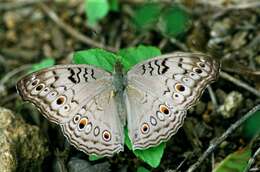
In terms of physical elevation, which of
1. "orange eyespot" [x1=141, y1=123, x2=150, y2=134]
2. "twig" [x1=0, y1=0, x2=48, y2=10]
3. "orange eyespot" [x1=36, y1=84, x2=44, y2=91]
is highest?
"orange eyespot" [x1=36, y1=84, x2=44, y2=91]

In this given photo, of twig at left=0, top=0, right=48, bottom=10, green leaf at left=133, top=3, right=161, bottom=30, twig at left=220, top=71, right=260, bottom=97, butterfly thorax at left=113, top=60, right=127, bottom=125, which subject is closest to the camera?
butterfly thorax at left=113, top=60, right=127, bottom=125

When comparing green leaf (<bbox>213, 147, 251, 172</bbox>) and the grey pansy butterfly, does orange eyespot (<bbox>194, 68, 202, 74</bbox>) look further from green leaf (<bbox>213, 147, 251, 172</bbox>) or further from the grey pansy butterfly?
green leaf (<bbox>213, 147, 251, 172</bbox>)

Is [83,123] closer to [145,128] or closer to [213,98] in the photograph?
[145,128]

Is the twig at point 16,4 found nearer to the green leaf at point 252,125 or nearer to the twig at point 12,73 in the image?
the twig at point 12,73

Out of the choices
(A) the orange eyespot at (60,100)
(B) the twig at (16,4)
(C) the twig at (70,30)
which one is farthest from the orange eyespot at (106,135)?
(B) the twig at (16,4)

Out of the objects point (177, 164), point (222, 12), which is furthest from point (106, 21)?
point (177, 164)

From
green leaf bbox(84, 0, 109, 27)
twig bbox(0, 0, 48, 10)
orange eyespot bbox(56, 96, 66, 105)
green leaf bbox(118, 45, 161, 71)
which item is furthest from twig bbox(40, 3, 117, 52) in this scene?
orange eyespot bbox(56, 96, 66, 105)
